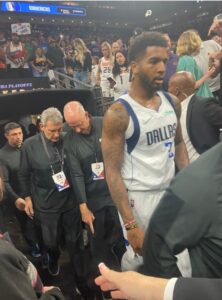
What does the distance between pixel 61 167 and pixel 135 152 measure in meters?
1.40

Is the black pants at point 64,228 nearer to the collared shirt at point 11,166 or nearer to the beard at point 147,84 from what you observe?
the collared shirt at point 11,166

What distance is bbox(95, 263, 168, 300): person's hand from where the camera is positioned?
0.91 metres

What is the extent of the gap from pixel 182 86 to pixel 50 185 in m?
1.56

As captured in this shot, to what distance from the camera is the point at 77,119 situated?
3.21 m

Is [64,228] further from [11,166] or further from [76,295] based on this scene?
[11,166]

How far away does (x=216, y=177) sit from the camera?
844mm

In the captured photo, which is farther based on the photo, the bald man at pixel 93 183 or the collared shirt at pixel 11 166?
the collared shirt at pixel 11 166

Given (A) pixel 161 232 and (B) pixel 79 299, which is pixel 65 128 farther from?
(A) pixel 161 232

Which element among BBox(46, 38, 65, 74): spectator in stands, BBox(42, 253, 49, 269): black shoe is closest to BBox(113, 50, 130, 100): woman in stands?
BBox(42, 253, 49, 269): black shoe

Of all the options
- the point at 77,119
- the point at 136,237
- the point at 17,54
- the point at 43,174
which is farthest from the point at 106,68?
the point at 136,237

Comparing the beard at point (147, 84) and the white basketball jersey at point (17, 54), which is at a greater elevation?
the white basketball jersey at point (17, 54)

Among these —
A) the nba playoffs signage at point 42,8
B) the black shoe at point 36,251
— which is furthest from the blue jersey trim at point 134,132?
the nba playoffs signage at point 42,8

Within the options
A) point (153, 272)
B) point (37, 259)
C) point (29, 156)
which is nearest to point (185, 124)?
point (29, 156)

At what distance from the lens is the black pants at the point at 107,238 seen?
333 cm
